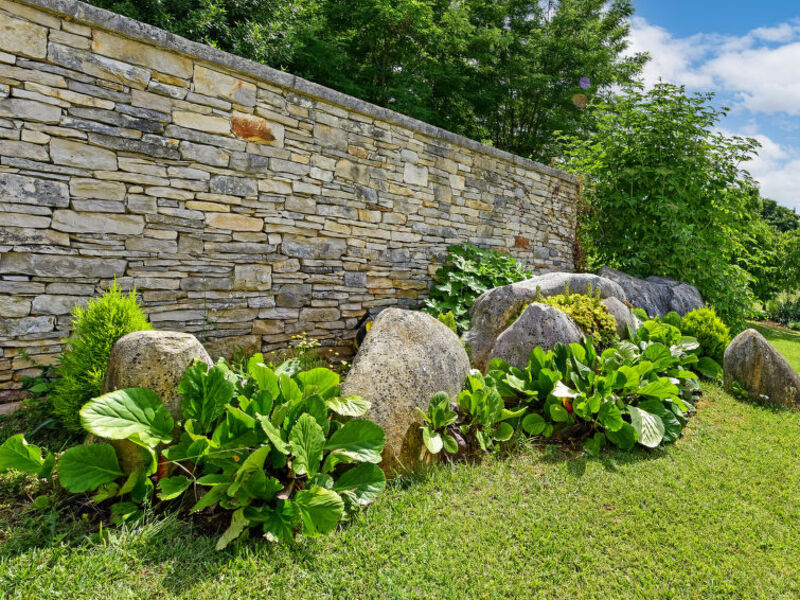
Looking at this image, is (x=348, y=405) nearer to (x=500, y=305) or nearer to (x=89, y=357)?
(x=89, y=357)

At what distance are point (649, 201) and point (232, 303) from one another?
22.6ft

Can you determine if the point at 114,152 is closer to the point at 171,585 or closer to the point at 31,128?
the point at 31,128

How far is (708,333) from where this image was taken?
4879 mm

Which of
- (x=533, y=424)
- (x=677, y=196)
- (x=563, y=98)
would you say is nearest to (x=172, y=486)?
(x=533, y=424)

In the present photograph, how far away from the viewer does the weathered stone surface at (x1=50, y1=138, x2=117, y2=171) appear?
10.3ft

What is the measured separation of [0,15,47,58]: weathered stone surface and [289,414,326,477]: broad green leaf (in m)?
3.22

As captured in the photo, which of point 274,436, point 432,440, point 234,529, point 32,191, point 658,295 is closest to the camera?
point 234,529

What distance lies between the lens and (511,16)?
572 inches

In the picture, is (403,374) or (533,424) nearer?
(403,374)

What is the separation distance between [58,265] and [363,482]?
2826 mm

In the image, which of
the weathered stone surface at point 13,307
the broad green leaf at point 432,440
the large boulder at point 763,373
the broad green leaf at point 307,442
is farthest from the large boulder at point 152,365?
the large boulder at point 763,373

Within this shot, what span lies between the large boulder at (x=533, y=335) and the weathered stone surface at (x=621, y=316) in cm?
92

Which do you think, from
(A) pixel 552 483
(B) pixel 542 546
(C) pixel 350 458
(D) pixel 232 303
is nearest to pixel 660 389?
(A) pixel 552 483

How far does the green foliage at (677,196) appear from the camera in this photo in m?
7.04
